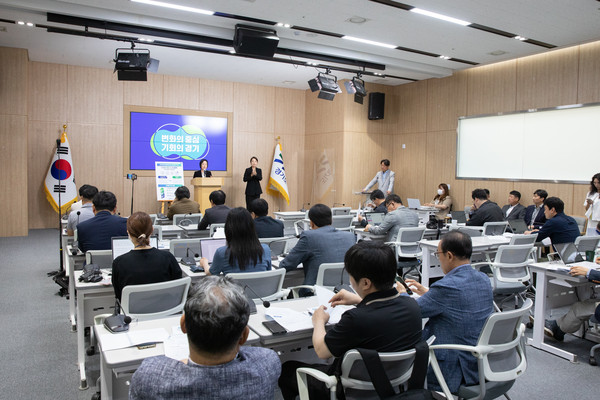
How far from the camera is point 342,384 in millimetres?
1977

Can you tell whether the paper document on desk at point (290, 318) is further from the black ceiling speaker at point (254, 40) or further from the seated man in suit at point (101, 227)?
the black ceiling speaker at point (254, 40)

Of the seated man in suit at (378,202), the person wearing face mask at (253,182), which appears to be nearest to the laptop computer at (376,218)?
the seated man in suit at (378,202)

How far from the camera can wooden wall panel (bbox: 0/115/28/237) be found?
930 cm

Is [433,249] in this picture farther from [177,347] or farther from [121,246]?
[177,347]

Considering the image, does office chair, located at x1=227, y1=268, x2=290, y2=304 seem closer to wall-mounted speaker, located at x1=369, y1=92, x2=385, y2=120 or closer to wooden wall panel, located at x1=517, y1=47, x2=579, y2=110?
wooden wall panel, located at x1=517, y1=47, x2=579, y2=110

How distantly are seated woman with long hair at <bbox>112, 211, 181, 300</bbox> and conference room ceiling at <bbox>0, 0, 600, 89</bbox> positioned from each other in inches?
168

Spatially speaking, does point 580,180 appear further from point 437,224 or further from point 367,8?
point 367,8

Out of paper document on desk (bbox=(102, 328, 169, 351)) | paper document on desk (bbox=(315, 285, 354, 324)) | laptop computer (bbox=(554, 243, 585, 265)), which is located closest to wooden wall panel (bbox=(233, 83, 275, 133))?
laptop computer (bbox=(554, 243, 585, 265))

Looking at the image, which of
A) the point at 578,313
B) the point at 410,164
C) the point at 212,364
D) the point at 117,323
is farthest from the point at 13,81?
the point at 578,313

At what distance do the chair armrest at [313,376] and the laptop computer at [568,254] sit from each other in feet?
10.7

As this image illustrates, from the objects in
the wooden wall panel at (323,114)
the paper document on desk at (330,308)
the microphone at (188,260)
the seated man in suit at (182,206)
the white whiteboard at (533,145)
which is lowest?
the microphone at (188,260)

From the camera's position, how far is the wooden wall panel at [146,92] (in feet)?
36.0

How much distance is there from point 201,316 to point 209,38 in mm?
7299

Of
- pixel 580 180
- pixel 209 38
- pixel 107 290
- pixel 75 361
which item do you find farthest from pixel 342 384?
pixel 580 180
